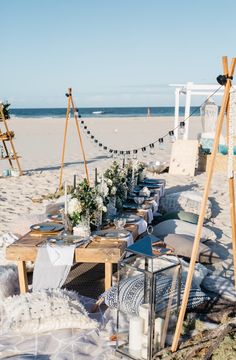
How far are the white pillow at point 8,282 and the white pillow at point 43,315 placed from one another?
1.71ft

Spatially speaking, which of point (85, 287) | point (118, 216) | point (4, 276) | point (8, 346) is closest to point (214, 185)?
point (118, 216)

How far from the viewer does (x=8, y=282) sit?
4902 millimetres

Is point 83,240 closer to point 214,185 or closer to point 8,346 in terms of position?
point 8,346

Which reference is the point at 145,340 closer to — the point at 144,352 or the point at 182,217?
the point at 144,352

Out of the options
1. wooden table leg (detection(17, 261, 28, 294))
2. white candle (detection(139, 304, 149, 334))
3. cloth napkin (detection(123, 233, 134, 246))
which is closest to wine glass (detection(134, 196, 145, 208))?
cloth napkin (detection(123, 233, 134, 246))

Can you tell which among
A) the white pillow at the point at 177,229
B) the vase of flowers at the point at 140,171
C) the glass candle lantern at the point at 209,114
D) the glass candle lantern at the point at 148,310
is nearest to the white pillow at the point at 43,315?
the glass candle lantern at the point at 148,310

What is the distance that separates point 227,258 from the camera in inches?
246

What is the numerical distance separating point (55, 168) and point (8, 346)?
410 inches

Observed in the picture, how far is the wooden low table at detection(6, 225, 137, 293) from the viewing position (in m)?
4.42

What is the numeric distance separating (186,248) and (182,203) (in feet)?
9.04

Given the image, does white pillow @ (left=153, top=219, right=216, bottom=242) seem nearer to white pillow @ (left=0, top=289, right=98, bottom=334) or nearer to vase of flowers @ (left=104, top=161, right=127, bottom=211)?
vase of flowers @ (left=104, top=161, right=127, bottom=211)

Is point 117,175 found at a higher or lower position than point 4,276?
higher

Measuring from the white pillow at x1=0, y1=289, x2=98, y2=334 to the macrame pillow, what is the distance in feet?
14.8

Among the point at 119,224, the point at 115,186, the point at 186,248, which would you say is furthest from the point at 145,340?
the point at 115,186
